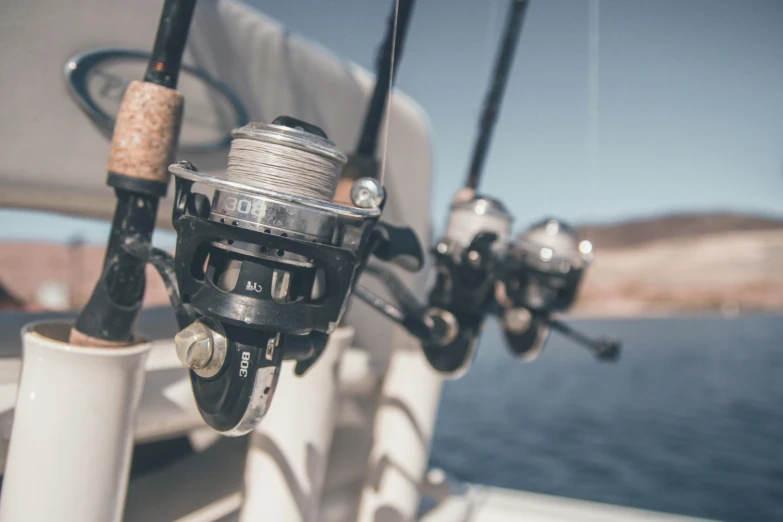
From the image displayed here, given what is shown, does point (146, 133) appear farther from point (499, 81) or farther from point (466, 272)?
point (499, 81)

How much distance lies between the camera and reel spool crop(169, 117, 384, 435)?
0.85m

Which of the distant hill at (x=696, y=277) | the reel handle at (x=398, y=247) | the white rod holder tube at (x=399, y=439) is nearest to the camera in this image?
the reel handle at (x=398, y=247)

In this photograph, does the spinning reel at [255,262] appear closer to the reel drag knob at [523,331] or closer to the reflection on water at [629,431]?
the reel drag knob at [523,331]

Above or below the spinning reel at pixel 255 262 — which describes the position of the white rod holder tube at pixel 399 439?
below

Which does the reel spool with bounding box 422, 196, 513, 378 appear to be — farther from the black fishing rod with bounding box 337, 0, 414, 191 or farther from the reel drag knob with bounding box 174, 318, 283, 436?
the reel drag knob with bounding box 174, 318, 283, 436

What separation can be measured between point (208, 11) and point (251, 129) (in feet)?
3.49

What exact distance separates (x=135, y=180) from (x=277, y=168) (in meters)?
0.39

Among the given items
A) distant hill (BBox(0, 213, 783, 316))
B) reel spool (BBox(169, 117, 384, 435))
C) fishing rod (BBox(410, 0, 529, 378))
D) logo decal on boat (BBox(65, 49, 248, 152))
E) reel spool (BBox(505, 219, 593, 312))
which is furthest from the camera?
distant hill (BBox(0, 213, 783, 316))

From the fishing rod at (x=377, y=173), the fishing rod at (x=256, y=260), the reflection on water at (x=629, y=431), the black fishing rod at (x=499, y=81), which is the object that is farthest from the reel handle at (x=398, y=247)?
the reflection on water at (x=629, y=431)

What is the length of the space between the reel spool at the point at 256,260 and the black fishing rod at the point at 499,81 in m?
1.38

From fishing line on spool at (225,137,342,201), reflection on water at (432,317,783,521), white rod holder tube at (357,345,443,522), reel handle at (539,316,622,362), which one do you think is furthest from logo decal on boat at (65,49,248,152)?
reflection on water at (432,317,783,521)

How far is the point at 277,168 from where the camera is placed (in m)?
0.87

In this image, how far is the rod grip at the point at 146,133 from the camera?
1.14 metres

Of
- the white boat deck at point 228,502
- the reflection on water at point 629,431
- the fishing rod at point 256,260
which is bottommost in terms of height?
the reflection on water at point 629,431
